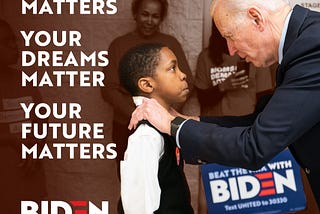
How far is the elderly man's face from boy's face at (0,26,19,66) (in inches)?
29.3

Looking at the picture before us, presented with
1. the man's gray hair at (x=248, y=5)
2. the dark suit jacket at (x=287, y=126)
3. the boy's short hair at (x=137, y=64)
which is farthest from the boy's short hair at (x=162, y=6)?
the dark suit jacket at (x=287, y=126)

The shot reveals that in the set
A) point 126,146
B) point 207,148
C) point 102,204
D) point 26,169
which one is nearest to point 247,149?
point 207,148

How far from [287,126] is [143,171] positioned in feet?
1.92

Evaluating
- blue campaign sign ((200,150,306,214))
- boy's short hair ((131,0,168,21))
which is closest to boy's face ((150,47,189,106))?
boy's short hair ((131,0,168,21))

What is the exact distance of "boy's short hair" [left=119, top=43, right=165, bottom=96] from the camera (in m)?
1.73

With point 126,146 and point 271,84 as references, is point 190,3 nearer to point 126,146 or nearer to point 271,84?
point 271,84

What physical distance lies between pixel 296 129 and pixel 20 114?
101 centimetres

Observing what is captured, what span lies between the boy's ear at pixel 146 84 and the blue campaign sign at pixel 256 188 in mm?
357

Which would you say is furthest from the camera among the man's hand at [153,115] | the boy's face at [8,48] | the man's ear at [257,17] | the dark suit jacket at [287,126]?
the boy's face at [8,48]

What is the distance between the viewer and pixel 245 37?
1.45 meters

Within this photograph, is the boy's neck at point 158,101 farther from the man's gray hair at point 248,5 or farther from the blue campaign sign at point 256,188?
the man's gray hair at point 248,5

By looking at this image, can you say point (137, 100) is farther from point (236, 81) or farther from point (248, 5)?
point (248, 5)

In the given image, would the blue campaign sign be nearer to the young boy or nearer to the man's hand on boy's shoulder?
the young boy

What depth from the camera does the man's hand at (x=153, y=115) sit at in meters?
1.60
